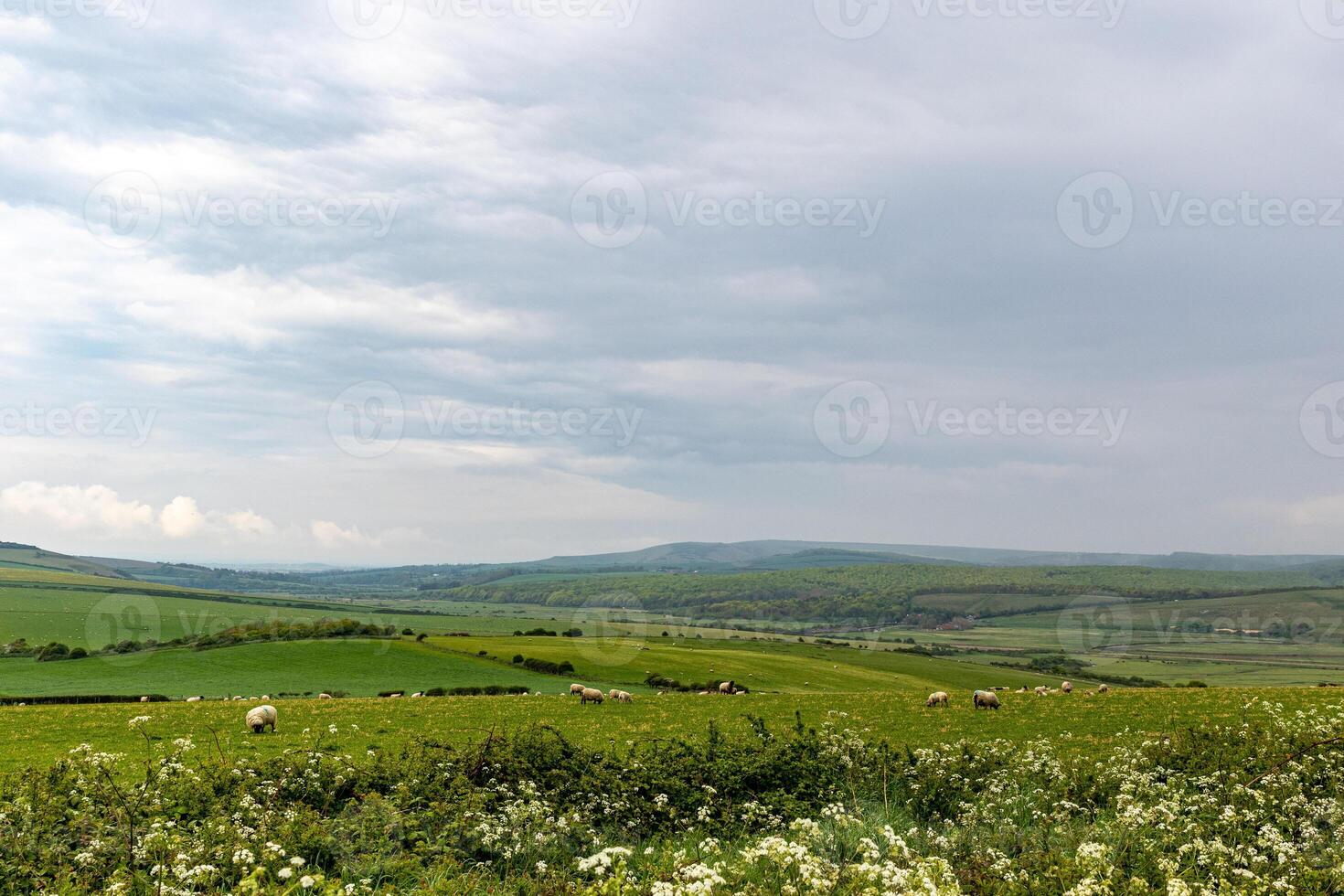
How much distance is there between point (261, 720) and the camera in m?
28.1

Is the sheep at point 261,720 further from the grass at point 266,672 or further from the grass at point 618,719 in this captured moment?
the grass at point 266,672

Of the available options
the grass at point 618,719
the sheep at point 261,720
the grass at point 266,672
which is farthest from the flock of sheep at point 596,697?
the grass at point 266,672

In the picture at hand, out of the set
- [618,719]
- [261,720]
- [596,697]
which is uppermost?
[261,720]

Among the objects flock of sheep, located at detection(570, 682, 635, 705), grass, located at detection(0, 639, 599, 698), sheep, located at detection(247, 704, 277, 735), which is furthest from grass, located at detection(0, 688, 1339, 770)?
grass, located at detection(0, 639, 599, 698)

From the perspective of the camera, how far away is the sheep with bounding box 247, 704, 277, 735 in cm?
2805

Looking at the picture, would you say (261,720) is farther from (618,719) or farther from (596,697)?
(596,697)

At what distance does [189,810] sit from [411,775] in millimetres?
3623

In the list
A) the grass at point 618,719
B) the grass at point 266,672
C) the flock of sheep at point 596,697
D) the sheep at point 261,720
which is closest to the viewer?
the grass at point 618,719

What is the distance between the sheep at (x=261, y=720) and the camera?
92.0 ft

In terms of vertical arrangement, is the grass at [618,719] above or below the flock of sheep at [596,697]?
above

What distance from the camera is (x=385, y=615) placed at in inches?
7687

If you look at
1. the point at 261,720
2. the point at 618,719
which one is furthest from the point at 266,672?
the point at 618,719

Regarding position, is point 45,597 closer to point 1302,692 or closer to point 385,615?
point 385,615

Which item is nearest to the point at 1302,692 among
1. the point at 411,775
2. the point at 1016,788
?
the point at 1016,788
